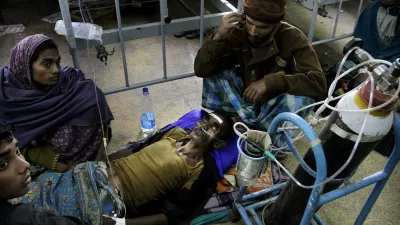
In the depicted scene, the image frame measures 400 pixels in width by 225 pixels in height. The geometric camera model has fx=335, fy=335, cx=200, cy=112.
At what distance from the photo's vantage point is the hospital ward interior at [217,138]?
1.37m

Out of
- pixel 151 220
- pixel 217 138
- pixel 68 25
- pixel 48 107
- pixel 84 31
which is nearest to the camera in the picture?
pixel 151 220

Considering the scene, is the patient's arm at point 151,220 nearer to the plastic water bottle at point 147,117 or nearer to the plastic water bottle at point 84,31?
the plastic water bottle at point 147,117

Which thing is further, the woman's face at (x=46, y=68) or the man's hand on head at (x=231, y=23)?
the man's hand on head at (x=231, y=23)

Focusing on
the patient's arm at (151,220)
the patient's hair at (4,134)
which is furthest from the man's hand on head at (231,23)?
the patient's hair at (4,134)

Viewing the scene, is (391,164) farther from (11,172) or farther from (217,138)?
(11,172)

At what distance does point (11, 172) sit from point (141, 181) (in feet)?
2.94

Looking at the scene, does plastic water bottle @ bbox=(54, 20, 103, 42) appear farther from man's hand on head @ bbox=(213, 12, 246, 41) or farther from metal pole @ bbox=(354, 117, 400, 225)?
metal pole @ bbox=(354, 117, 400, 225)

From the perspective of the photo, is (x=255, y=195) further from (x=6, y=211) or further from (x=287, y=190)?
(x=6, y=211)

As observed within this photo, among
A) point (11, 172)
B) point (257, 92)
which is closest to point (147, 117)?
point (257, 92)

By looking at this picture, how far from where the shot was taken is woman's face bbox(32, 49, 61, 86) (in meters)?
2.04

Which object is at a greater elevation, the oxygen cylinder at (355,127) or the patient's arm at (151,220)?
the oxygen cylinder at (355,127)

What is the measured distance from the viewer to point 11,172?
124 cm

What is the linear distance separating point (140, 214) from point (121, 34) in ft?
4.59

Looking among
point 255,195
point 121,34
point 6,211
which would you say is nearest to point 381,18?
point 255,195
